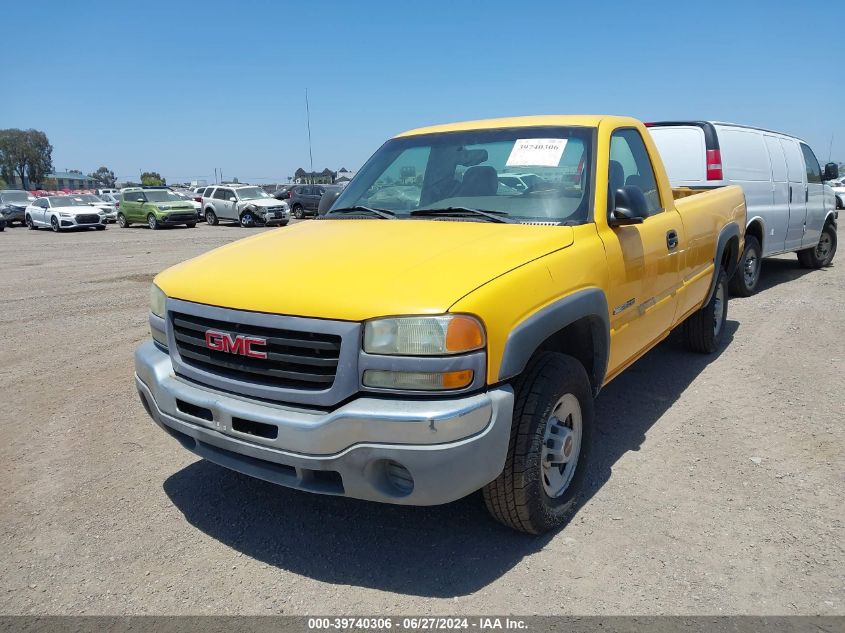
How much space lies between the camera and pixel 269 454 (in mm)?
2561

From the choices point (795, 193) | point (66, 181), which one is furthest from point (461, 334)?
point (66, 181)

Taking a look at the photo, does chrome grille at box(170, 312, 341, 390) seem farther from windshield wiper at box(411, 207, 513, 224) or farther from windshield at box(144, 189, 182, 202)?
windshield at box(144, 189, 182, 202)

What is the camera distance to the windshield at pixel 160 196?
27.3 meters

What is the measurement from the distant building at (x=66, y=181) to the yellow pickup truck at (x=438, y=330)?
399 ft

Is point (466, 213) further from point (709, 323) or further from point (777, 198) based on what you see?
point (777, 198)

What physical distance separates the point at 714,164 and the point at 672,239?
3.61 meters

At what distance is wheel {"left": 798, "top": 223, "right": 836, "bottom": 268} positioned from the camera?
1038 centimetres

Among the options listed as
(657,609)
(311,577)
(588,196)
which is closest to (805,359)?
(588,196)

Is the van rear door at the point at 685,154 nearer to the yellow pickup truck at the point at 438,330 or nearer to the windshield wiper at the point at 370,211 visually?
the yellow pickup truck at the point at 438,330

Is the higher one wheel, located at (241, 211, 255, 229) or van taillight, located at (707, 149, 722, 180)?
van taillight, located at (707, 149, 722, 180)

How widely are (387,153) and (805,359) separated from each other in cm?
411

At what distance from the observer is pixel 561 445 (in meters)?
2.97

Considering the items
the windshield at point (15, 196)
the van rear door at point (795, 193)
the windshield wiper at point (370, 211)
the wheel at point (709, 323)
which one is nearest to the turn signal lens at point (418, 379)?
the windshield wiper at point (370, 211)

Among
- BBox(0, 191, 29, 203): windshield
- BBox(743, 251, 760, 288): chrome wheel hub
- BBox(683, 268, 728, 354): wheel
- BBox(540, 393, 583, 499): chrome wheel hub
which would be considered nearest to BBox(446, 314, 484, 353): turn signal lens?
BBox(540, 393, 583, 499): chrome wheel hub
